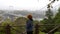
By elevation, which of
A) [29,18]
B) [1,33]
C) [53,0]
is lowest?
[1,33]

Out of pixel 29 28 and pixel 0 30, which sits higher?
pixel 29 28

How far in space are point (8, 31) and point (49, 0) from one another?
1.99 metres

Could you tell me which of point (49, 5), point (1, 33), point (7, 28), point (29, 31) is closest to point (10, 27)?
point (7, 28)

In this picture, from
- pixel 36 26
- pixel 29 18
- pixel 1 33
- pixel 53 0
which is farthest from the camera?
pixel 1 33

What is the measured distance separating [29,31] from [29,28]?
121 mm

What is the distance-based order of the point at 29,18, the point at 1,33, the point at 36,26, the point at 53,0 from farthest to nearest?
the point at 1,33 < the point at 36,26 < the point at 53,0 < the point at 29,18

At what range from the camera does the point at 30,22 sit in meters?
6.91

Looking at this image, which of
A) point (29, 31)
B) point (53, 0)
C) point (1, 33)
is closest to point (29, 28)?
point (29, 31)

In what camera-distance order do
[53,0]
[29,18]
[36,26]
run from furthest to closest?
[36,26], [53,0], [29,18]

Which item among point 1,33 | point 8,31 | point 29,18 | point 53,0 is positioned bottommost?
point 1,33

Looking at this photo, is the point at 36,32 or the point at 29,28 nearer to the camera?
the point at 29,28

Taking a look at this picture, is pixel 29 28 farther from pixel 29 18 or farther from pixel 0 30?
pixel 0 30

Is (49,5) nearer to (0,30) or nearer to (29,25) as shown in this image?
(29,25)

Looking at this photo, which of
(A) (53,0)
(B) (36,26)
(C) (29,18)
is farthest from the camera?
(B) (36,26)
